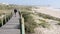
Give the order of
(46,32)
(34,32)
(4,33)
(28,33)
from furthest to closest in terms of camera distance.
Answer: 1. (46,32)
2. (34,32)
3. (28,33)
4. (4,33)

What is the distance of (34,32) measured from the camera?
15.9 m

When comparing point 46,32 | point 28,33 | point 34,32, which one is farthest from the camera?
point 46,32

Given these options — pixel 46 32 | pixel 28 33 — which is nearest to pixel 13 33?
pixel 28 33

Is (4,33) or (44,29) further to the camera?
(44,29)

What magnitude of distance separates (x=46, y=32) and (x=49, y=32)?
1.24 ft

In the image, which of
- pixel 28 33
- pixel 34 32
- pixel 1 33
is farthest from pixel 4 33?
pixel 34 32

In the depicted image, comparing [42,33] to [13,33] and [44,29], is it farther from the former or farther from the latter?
[13,33]

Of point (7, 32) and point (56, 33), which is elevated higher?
point (7, 32)

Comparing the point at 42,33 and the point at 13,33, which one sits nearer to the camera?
the point at 13,33

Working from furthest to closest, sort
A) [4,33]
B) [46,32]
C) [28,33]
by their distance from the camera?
[46,32] → [28,33] → [4,33]

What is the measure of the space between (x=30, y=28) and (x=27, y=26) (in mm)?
343

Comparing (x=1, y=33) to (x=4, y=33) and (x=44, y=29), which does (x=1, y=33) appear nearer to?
(x=4, y=33)

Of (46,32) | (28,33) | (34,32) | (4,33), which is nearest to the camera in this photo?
(4,33)

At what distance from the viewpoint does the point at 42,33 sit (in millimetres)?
16625
